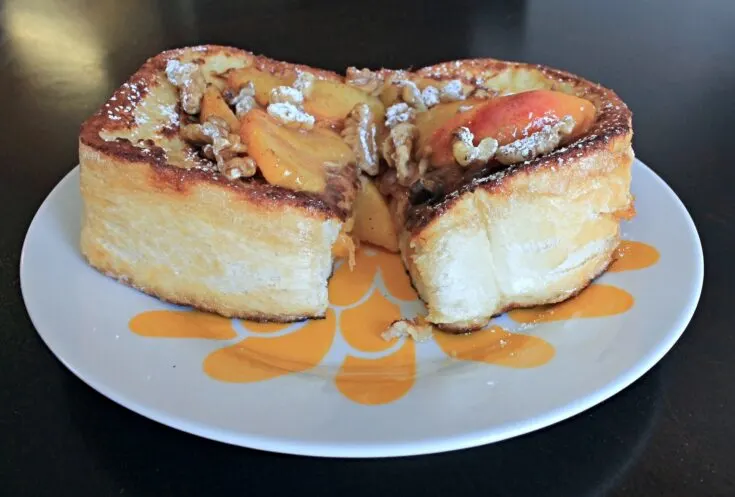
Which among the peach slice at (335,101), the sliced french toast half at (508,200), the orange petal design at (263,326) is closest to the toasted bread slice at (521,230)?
the sliced french toast half at (508,200)

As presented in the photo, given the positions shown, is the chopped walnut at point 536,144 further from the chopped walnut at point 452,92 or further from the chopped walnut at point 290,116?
the chopped walnut at point 290,116

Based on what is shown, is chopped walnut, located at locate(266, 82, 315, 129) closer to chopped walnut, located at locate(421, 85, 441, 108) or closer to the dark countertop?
chopped walnut, located at locate(421, 85, 441, 108)

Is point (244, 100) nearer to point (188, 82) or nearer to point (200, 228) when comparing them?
point (188, 82)

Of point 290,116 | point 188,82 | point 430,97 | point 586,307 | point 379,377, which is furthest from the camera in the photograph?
point 430,97

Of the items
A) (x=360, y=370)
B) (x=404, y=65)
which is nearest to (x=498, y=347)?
(x=360, y=370)

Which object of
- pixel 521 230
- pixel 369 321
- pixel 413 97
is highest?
pixel 413 97

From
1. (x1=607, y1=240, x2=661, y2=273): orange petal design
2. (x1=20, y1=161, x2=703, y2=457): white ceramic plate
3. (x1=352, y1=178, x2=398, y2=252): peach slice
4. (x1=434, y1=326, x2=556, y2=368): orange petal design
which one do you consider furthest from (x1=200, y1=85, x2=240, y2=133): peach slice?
(x1=607, y1=240, x2=661, y2=273): orange petal design

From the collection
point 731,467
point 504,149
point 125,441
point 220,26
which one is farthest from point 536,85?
→ point 220,26
